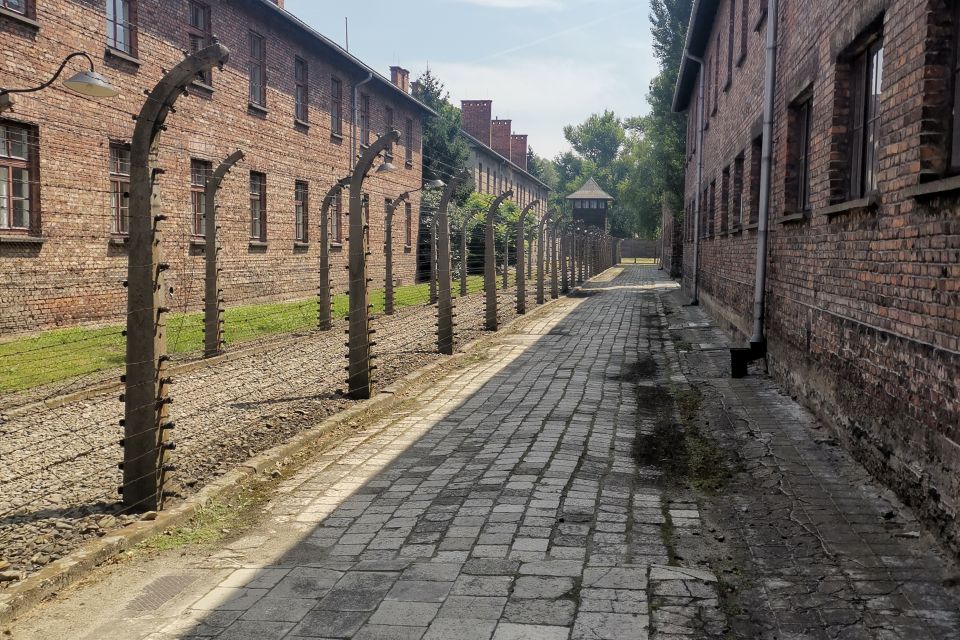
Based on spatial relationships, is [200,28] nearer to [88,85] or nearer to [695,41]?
[695,41]

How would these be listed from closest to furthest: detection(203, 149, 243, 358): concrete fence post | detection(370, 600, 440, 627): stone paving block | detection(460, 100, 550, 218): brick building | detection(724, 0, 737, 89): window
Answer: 1. detection(370, 600, 440, 627): stone paving block
2. detection(203, 149, 243, 358): concrete fence post
3. detection(724, 0, 737, 89): window
4. detection(460, 100, 550, 218): brick building

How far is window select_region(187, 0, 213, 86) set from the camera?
18.1 m

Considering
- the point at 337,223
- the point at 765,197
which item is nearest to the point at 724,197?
the point at 765,197

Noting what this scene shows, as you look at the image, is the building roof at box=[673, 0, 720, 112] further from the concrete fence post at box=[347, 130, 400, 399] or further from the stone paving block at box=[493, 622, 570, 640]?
the stone paving block at box=[493, 622, 570, 640]

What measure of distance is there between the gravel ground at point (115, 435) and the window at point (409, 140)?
21.1 meters

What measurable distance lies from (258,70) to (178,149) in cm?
783

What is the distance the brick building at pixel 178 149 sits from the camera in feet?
42.8

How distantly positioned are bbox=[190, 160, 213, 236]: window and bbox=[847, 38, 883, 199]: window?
43.3ft

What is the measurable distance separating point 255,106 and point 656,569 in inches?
728

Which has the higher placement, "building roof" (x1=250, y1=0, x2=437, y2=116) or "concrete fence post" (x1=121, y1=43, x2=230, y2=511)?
"building roof" (x1=250, y1=0, x2=437, y2=116)

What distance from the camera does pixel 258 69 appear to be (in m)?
21.2

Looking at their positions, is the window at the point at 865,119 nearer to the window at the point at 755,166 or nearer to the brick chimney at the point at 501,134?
the window at the point at 755,166

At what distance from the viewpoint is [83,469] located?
19.4 ft

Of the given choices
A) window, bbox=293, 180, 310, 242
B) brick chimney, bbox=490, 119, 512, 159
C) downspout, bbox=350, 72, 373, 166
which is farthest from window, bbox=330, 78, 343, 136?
brick chimney, bbox=490, 119, 512, 159
